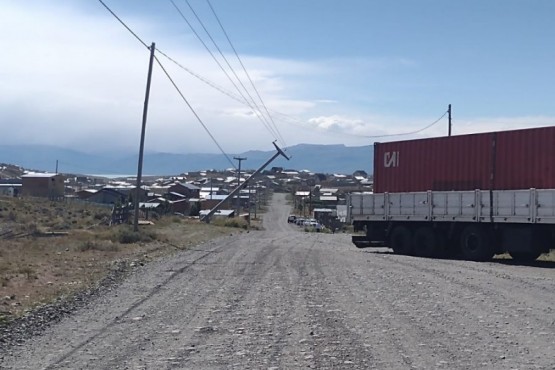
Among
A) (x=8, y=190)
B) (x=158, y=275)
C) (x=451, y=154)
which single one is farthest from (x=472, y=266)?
(x=8, y=190)

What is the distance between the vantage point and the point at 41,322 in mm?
13016

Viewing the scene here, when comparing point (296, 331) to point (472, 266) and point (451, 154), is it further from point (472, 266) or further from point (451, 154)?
point (451, 154)

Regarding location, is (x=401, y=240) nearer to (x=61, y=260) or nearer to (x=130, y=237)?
(x=130, y=237)

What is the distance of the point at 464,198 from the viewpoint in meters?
29.8

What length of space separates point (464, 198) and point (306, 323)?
60.2 ft

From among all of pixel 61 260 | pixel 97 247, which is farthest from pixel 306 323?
pixel 97 247

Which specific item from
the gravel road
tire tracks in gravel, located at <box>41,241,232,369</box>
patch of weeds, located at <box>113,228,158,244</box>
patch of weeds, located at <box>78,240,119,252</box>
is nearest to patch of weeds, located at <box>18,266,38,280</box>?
the gravel road

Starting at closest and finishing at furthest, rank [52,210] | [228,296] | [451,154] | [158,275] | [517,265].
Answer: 1. [228,296]
2. [158,275]
3. [517,265]
4. [451,154]
5. [52,210]

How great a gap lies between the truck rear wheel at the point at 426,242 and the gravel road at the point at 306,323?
31.7 feet

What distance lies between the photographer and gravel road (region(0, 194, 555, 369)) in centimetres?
992

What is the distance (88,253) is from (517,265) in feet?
46.0

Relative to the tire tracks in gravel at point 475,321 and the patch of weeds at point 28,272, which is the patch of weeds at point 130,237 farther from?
the tire tracks in gravel at point 475,321

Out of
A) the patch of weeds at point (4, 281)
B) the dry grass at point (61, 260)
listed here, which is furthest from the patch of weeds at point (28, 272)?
the patch of weeds at point (4, 281)

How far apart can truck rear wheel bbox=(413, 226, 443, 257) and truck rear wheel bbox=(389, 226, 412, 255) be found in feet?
1.18
